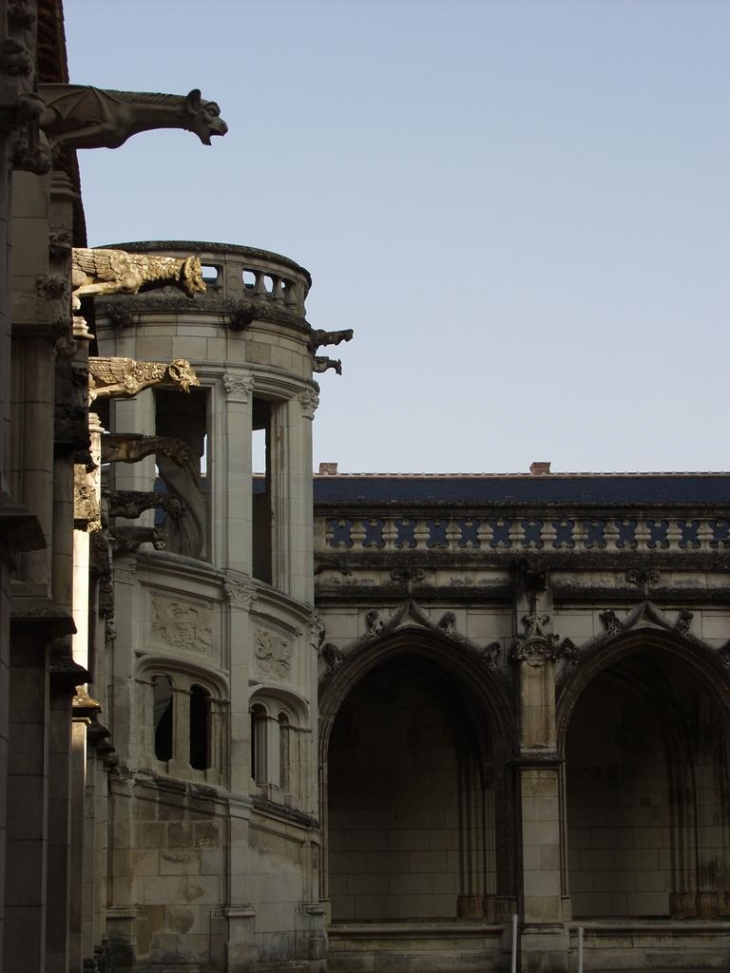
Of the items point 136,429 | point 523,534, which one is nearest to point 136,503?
point 136,429

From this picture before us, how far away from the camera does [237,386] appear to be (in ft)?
109

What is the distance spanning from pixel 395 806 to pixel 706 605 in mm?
5580

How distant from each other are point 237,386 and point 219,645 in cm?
325

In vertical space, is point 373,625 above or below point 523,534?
below

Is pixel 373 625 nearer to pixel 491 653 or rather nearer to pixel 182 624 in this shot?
pixel 491 653

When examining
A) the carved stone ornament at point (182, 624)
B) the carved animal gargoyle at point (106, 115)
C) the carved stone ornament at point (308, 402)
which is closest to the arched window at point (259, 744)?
the carved stone ornament at point (182, 624)

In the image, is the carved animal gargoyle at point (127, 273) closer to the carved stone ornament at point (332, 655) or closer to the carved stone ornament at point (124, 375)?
the carved stone ornament at point (124, 375)

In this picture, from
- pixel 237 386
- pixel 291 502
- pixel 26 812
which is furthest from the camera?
pixel 291 502

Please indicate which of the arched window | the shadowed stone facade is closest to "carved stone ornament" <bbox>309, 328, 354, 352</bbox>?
the shadowed stone facade

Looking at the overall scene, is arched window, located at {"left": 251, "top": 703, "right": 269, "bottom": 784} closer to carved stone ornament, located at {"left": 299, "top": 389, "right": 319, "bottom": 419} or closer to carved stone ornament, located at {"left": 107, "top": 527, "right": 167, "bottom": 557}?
carved stone ornament, located at {"left": 107, "top": 527, "right": 167, "bottom": 557}

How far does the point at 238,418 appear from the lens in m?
33.2

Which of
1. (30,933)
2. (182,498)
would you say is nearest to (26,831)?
(30,933)

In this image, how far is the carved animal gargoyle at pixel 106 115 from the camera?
48.7 ft

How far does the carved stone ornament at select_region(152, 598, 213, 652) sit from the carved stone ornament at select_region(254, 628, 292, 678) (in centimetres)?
82
